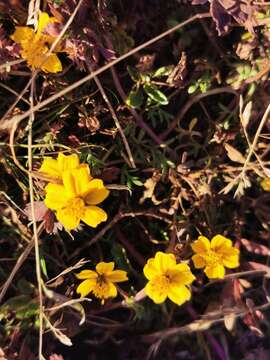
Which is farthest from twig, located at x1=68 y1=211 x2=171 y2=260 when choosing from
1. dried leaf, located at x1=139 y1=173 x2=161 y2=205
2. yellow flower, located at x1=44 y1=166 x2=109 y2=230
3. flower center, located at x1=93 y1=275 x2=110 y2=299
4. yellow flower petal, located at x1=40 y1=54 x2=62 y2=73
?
yellow flower petal, located at x1=40 y1=54 x2=62 y2=73

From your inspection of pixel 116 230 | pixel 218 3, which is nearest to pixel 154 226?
pixel 116 230

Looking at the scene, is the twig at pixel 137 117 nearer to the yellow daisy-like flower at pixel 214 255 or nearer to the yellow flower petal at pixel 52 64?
the yellow flower petal at pixel 52 64

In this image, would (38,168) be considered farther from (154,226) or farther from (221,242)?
(221,242)

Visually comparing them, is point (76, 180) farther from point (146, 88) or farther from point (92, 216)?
point (146, 88)

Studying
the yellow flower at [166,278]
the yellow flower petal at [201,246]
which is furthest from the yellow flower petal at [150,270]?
the yellow flower petal at [201,246]

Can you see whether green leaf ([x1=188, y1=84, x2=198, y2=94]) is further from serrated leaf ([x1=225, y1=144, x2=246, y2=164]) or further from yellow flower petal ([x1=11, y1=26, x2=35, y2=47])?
yellow flower petal ([x1=11, y1=26, x2=35, y2=47])

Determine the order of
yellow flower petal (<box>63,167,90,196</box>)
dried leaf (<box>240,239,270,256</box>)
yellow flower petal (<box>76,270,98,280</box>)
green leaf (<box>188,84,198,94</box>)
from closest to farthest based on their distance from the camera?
yellow flower petal (<box>63,167,90,196</box>) < yellow flower petal (<box>76,270,98,280</box>) < green leaf (<box>188,84,198,94</box>) < dried leaf (<box>240,239,270,256</box>)

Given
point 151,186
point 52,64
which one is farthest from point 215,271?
point 52,64
